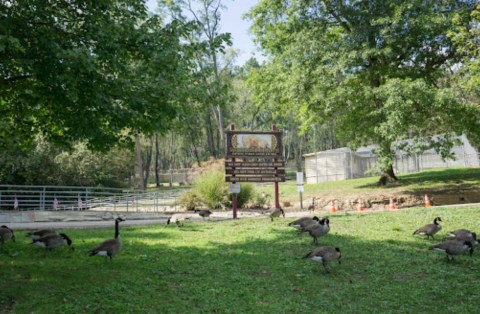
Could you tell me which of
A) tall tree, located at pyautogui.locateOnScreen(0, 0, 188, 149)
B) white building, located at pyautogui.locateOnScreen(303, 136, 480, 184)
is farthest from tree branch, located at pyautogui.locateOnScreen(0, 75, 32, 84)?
white building, located at pyautogui.locateOnScreen(303, 136, 480, 184)

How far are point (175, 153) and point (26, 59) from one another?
7622cm

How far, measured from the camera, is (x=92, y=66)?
255 inches

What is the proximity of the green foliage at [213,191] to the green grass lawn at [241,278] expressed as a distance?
1090cm

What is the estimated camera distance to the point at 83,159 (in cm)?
3616

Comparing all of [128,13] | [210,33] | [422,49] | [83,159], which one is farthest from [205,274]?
[210,33]

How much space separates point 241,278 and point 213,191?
14664 millimetres

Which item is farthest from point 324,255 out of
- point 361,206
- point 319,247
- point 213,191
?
point 213,191

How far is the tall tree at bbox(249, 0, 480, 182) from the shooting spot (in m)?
19.8

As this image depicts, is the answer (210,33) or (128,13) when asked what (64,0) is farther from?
(210,33)

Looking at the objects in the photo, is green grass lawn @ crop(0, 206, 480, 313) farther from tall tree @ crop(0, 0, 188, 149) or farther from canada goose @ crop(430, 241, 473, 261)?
tall tree @ crop(0, 0, 188, 149)

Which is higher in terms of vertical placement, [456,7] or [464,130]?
[456,7]

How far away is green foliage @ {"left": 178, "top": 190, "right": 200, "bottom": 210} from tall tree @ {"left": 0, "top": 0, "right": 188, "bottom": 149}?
1415cm

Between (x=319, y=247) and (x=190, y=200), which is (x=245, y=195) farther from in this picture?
(x=319, y=247)

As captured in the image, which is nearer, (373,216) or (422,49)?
(373,216)
